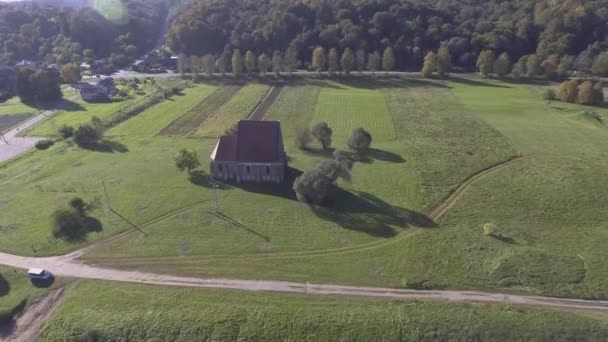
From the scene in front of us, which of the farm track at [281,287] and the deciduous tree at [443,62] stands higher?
the deciduous tree at [443,62]

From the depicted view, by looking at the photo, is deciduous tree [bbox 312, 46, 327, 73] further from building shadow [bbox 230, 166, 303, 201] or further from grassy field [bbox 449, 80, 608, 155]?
building shadow [bbox 230, 166, 303, 201]

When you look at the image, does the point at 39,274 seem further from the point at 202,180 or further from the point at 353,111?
the point at 353,111

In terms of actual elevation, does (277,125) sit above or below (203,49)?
below

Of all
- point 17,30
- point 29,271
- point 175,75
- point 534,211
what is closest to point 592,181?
point 534,211

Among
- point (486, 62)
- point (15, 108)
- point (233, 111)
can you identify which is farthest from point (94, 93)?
point (486, 62)

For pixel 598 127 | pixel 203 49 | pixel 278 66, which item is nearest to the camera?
pixel 598 127

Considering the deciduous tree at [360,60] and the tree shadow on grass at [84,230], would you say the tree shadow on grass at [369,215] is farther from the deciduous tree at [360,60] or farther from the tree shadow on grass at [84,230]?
the deciduous tree at [360,60]

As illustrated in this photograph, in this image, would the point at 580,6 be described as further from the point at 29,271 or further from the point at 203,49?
the point at 29,271

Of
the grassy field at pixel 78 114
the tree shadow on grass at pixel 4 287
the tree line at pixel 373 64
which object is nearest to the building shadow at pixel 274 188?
the tree shadow on grass at pixel 4 287
